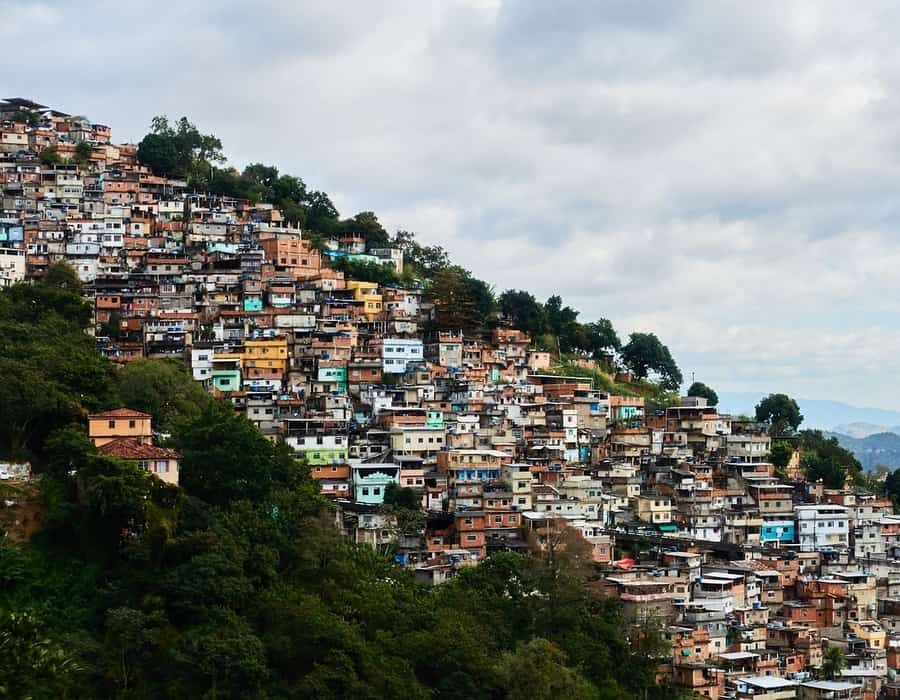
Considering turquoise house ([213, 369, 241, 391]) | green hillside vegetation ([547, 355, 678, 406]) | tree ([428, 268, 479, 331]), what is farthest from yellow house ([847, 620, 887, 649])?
tree ([428, 268, 479, 331])

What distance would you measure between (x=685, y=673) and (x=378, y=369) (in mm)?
17273

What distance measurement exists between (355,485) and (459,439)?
4.86 meters

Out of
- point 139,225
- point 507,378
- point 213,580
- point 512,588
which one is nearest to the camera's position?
point 213,580

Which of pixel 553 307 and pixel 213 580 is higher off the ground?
pixel 553 307

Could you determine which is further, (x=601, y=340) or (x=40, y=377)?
(x=601, y=340)

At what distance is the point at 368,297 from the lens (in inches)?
2023

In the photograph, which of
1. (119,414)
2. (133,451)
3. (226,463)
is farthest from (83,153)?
(133,451)

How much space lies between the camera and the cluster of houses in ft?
113

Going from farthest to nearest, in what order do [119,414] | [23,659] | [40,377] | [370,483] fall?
[370,483]
[40,377]
[119,414]
[23,659]

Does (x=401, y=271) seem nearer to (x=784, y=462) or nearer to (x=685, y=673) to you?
(x=784, y=462)

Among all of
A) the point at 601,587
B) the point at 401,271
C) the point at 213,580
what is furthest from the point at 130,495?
the point at 401,271

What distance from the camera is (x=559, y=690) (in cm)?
2727

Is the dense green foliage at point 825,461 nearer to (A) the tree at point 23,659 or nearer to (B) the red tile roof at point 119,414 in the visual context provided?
(B) the red tile roof at point 119,414

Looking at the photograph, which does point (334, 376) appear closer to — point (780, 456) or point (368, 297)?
point (368, 297)
